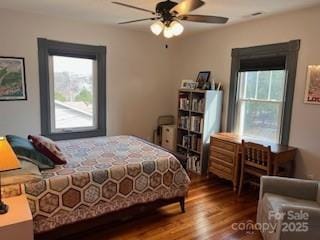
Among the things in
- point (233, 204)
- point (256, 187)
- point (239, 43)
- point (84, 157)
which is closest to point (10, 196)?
point (84, 157)

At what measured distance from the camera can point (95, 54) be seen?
4246 millimetres

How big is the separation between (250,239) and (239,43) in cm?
283

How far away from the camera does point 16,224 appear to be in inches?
68.5

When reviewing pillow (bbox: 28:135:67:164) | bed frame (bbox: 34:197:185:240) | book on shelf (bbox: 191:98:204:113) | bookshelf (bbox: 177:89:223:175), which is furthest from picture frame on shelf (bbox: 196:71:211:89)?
pillow (bbox: 28:135:67:164)

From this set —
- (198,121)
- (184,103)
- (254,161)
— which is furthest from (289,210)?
(184,103)

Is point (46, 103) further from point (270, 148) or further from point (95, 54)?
point (270, 148)

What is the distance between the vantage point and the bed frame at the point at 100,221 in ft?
7.44

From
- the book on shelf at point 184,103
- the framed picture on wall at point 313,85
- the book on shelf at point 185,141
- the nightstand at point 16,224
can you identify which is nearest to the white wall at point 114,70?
the book on shelf at point 184,103

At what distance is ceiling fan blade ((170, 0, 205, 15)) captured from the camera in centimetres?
211

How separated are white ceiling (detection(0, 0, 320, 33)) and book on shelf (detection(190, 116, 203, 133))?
1.61 meters

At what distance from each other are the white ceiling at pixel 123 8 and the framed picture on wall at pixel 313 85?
2.52 feet

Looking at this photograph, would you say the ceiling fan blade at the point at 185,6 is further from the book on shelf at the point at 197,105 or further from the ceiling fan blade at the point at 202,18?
the book on shelf at the point at 197,105

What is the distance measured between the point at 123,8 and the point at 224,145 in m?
2.39

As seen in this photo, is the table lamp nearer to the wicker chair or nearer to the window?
the wicker chair
